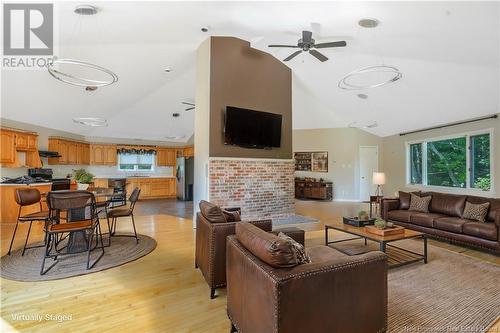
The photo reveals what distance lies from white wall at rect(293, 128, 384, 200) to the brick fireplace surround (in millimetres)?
4223

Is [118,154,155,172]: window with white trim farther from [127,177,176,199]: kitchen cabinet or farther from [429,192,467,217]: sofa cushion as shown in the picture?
[429,192,467,217]: sofa cushion

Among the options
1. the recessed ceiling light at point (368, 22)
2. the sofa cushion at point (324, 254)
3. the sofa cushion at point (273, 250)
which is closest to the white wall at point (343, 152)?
the recessed ceiling light at point (368, 22)

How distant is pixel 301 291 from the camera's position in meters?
1.47

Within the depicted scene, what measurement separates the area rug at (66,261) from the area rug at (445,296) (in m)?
3.22

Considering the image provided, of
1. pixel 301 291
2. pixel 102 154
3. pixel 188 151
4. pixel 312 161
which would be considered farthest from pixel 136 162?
pixel 301 291

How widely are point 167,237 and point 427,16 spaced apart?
203 inches

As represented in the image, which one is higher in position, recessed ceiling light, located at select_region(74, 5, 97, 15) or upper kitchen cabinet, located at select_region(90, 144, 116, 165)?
recessed ceiling light, located at select_region(74, 5, 97, 15)

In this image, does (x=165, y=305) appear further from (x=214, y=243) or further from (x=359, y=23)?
(x=359, y=23)

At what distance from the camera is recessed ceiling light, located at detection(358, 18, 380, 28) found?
3646 millimetres

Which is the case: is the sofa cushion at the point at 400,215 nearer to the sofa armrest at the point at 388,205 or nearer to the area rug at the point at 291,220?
the sofa armrest at the point at 388,205

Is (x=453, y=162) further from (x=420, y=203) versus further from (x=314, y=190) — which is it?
(x=314, y=190)

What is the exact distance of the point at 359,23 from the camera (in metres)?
3.79

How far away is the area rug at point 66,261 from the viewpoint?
2.99 m

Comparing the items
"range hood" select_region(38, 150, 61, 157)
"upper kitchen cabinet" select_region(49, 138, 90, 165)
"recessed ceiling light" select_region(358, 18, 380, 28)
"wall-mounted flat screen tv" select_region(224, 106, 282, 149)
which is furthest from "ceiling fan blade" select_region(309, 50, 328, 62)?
"upper kitchen cabinet" select_region(49, 138, 90, 165)
